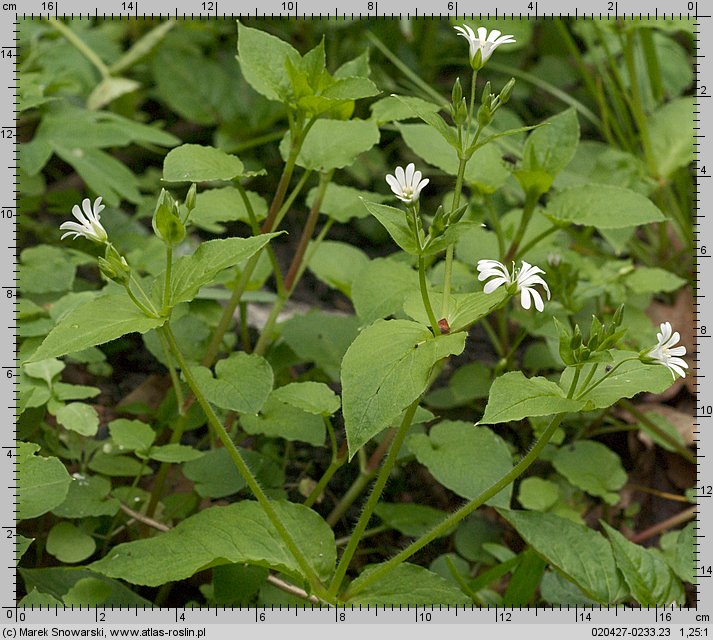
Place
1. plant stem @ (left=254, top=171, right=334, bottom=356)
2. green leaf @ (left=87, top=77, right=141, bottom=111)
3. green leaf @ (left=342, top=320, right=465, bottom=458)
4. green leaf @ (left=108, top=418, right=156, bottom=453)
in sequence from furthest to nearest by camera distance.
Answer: green leaf @ (left=87, top=77, right=141, bottom=111)
plant stem @ (left=254, top=171, right=334, bottom=356)
green leaf @ (left=108, top=418, right=156, bottom=453)
green leaf @ (left=342, top=320, right=465, bottom=458)

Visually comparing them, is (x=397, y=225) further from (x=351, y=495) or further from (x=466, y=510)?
(x=351, y=495)

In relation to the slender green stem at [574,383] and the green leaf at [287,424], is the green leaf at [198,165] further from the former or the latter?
the slender green stem at [574,383]

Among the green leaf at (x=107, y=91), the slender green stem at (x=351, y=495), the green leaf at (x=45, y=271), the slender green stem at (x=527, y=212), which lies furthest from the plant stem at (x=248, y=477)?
the green leaf at (x=107, y=91)

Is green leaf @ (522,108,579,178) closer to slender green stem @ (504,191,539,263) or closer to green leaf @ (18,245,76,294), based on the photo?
slender green stem @ (504,191,539,263)

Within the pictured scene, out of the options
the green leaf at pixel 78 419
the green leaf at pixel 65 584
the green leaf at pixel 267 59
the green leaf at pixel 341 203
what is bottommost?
the green leaf at pixel 65 584

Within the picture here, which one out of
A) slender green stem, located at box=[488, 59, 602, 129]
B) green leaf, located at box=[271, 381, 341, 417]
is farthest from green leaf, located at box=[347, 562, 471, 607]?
slender green stem, located at box=[488, 59, 602, 129]
